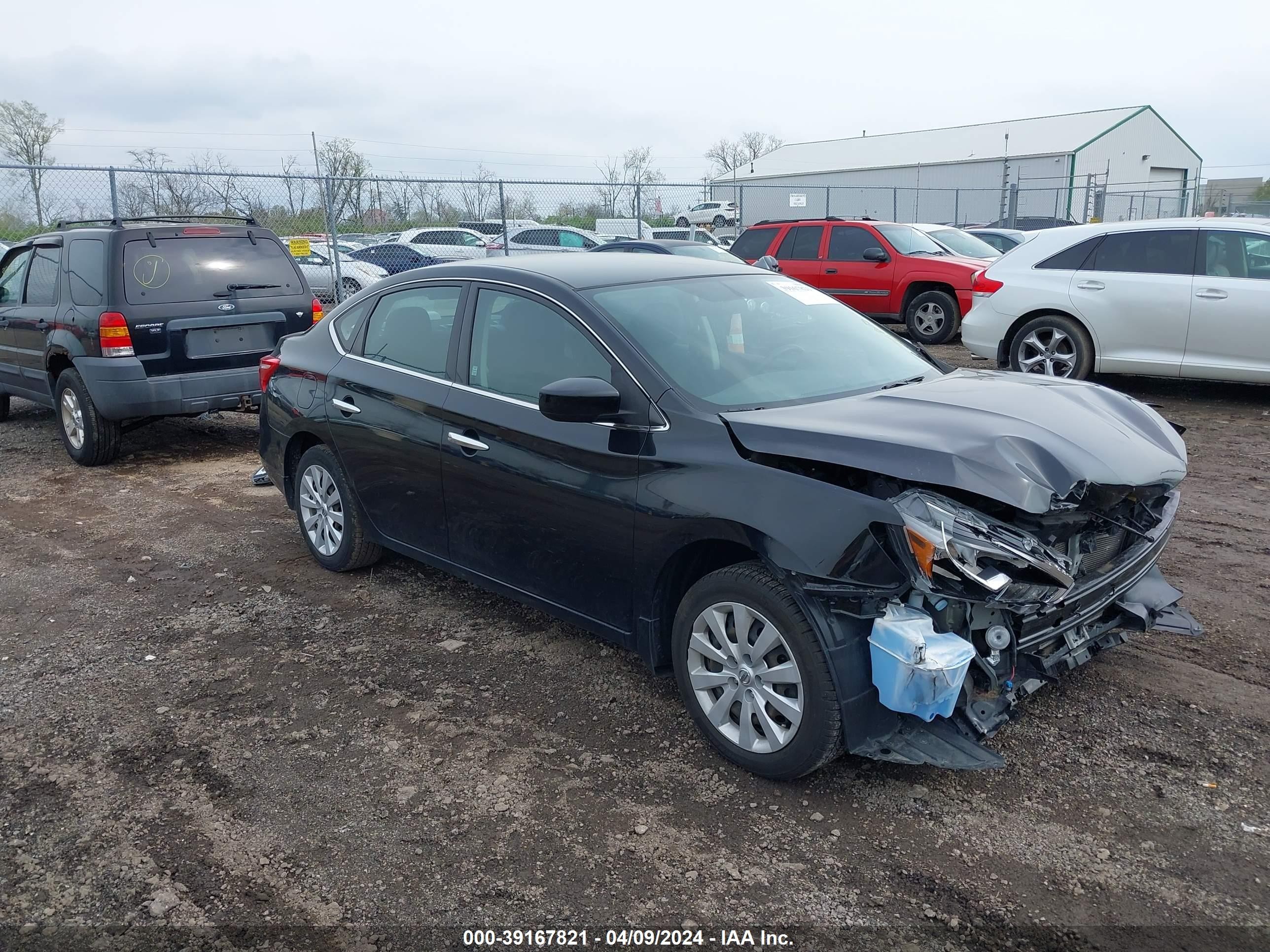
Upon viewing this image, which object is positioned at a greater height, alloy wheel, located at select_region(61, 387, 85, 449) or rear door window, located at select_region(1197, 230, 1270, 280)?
rear door window, located at select_region(1197, 230, 1270, 280)

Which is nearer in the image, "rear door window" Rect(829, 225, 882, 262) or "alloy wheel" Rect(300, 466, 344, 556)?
"alloy wheel" Rect(300, 466, 344, 556)

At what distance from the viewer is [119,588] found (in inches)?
215

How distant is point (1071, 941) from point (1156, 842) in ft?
1.91

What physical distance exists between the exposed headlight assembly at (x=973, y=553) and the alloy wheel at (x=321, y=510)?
10.8 feet

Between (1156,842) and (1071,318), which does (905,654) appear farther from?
(1071,318)

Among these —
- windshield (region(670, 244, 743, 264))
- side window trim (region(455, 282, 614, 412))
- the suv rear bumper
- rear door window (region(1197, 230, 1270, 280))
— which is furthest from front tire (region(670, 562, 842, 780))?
windshield (region(670, 244, 743, 264))

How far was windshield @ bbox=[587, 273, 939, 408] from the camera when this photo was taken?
3.81 m

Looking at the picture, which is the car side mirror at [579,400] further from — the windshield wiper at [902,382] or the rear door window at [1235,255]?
the rear door window at [1235,255]

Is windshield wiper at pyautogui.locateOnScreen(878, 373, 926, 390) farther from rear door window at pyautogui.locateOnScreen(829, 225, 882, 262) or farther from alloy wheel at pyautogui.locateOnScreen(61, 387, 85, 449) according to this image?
rear door window at pyautogui.locateOnScreen(829, 225, 882, 262)

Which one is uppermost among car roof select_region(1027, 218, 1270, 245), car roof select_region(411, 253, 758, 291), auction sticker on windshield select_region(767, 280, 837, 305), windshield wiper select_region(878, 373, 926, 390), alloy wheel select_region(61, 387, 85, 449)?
car roof select_region(1027, 218, 1270, 245)

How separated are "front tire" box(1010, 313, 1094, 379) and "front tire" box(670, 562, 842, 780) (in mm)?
6888

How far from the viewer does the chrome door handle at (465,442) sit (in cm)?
419

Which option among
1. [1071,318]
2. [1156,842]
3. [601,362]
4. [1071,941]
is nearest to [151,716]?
[601,362]

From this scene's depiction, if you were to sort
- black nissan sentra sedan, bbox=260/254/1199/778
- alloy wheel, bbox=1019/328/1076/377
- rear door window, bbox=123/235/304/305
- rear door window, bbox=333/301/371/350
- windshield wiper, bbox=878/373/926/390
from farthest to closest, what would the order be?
alloy wheel, bbox=1019/328/1076/377 → rear door window, bbox=123/235/304/305 → rear door window, bbox=333/301/371/350 → windshield wiper, bbox=878/373/926/390 → black nissan sentra sedan, bbox=260/254/1199/778
